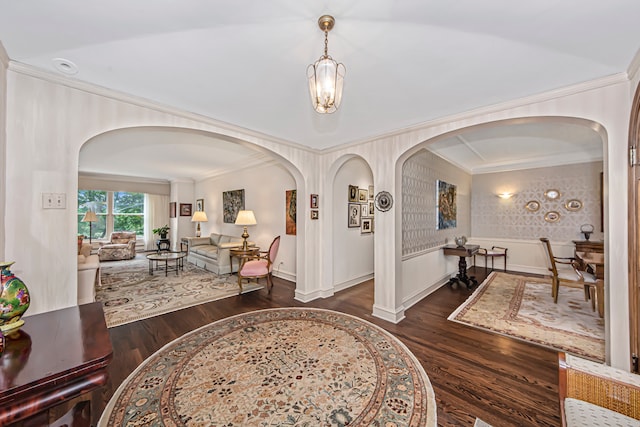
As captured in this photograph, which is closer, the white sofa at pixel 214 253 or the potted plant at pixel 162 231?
the white sofa at pixel 214 253

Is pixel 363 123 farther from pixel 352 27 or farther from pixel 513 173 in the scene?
pixel 513 173

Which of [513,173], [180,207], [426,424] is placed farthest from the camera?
[180,207]

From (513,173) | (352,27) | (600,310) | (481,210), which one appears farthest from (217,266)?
(513,173)

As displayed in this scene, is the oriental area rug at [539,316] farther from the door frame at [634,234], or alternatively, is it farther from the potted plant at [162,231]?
the potted plant at [162,231]

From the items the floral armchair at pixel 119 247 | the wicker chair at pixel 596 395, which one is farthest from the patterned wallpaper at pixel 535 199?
the floral armchair at pixel 119 247

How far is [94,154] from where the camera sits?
504 centimetres

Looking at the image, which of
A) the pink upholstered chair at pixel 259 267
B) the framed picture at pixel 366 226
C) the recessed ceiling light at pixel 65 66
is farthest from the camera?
the framed picture at pixel 366 226

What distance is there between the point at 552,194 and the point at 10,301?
313 inches

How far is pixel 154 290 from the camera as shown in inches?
167

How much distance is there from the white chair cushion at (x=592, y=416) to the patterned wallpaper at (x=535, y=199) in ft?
18.6

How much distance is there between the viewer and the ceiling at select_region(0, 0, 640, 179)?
132 cm

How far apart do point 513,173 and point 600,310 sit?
3.70 meters

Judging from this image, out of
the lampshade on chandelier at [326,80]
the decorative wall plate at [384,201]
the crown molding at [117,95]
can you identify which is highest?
the crown molding at [117,95]

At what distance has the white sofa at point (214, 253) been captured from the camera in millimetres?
5422
